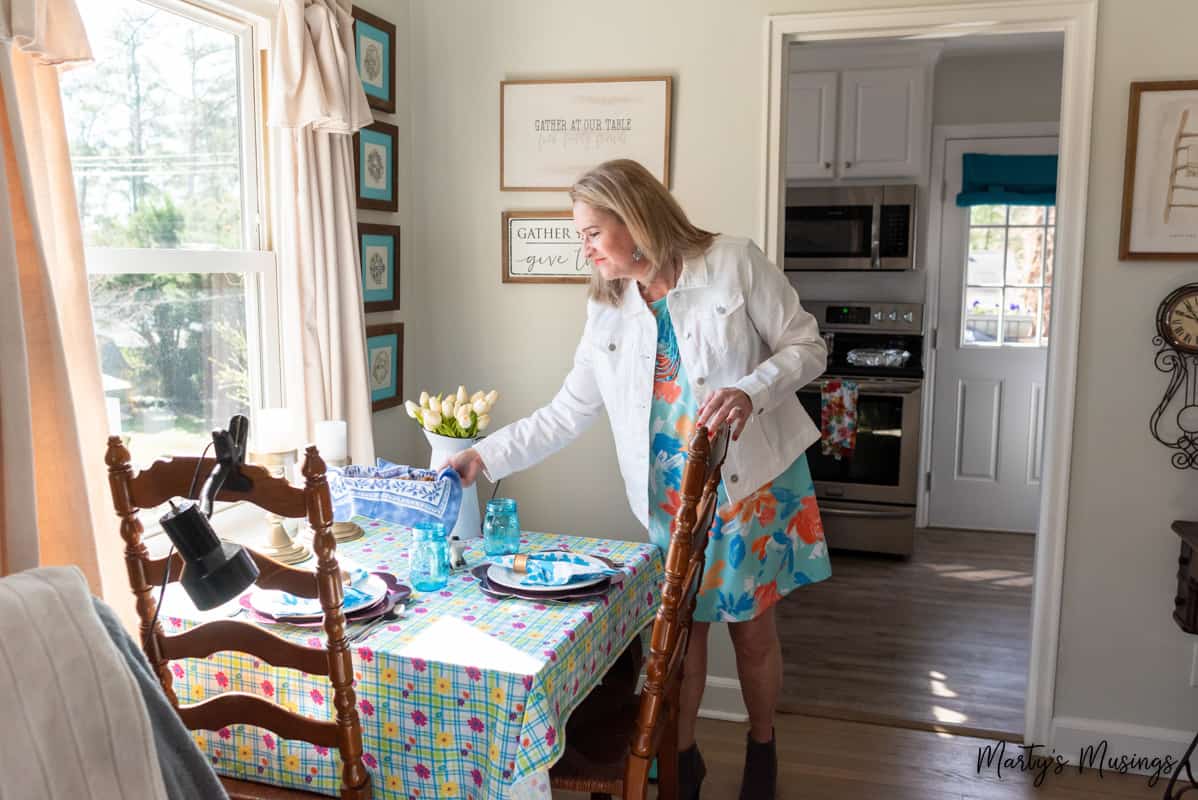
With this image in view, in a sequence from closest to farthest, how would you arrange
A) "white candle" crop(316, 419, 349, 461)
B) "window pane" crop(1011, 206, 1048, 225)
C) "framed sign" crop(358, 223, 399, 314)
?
1. "white candle" crop(316, 419, 349, 461)
2. "framed sign" crop(358, 223, 399, 314)
3. "window pane" crop(1011, 206, 1048, 225)

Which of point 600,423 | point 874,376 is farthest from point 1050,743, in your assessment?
point 874,376

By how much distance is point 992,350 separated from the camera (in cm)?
518

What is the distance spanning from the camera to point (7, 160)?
157cm

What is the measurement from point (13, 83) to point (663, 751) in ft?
5.63

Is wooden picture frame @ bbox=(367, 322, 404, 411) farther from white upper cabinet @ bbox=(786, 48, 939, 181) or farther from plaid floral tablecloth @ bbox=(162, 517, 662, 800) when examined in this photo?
white upper cabinet @ bbox=(786, 48, 939, 181)

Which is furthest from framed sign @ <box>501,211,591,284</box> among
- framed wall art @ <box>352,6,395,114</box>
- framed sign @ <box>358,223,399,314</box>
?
framed wall art @ <box>352,6,395,114</box>

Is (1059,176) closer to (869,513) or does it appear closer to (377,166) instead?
(377,166)

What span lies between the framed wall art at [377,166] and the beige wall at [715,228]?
10 centimetres

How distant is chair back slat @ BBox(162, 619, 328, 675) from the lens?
1.52 m

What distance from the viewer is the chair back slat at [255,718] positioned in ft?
5.05

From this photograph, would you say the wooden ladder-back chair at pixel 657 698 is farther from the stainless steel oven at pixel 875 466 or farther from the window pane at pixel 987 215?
the window pane at pixel 987 215

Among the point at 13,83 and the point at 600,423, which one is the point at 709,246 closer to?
the point at 600,423

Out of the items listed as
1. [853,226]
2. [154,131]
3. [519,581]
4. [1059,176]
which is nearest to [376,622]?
[519,581]

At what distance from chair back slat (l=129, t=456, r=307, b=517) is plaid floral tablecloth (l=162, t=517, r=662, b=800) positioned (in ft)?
1.00
